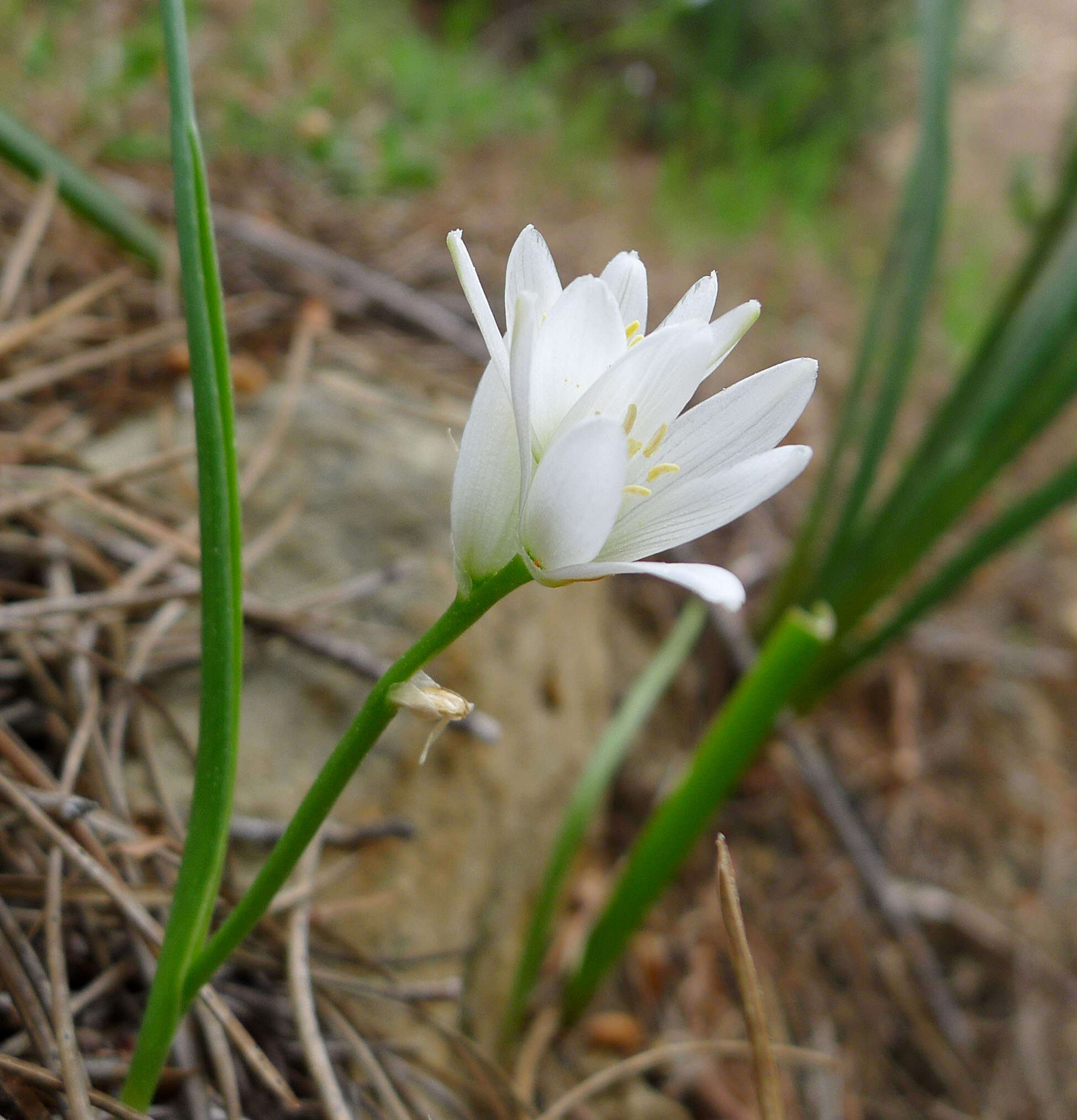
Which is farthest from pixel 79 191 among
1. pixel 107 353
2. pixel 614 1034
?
pixel 614 1034

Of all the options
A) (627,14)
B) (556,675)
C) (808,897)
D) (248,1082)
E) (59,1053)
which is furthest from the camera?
(627,14)

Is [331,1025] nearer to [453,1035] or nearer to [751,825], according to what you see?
[453,1035]

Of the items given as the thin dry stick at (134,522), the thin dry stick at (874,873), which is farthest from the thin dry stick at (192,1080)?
the thin dry stick at (874,873)

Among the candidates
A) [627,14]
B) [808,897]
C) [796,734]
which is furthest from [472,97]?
[808,897]

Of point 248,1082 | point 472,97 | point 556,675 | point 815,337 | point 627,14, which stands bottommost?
point 248,1082

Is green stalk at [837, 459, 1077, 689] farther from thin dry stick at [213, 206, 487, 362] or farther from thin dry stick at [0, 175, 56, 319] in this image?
thin dry stick at [0, 175, 56, 319]

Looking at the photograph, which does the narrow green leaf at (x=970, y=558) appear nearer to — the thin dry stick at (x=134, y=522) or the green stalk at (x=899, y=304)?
the green stalk at (x=899, y=304)

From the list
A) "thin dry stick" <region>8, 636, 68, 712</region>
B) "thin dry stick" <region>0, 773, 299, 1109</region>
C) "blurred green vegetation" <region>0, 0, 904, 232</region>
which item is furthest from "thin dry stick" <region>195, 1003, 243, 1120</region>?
"blurred green vegetation" <region>0, 0, 904, 232</region>

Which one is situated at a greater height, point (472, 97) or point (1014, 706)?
point (472, 97)
